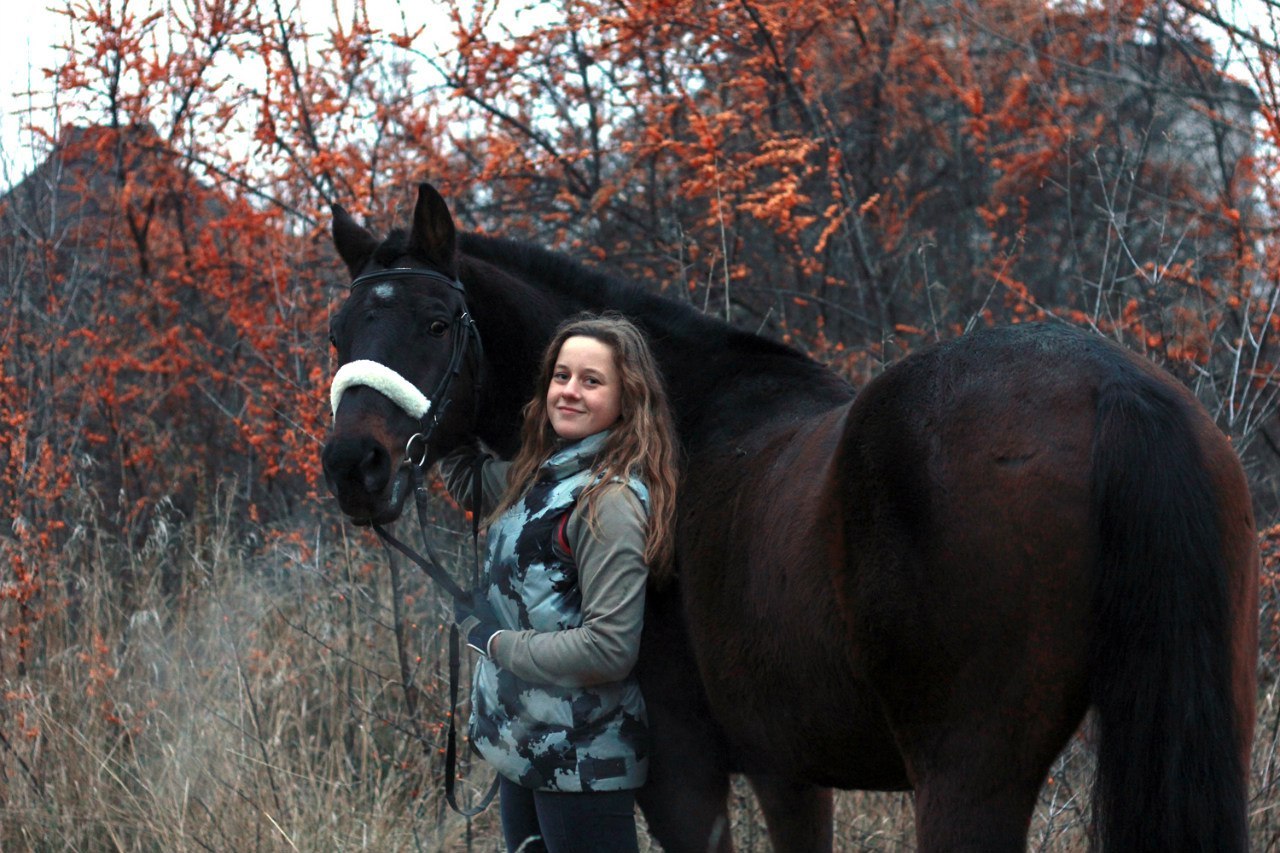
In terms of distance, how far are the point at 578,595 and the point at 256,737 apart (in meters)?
2.07

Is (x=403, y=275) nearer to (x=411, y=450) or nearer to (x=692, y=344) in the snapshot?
(x=411, y=450)

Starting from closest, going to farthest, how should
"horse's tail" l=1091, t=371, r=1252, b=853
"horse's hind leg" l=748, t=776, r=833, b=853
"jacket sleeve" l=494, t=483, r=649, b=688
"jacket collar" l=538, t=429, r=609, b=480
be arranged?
1. "horse's tail" l=1091, t=371, r=1252, b=853
2. "jacket sleeve" l=494, t=483, r=649, b=688
3. "jacket collar" l=538, t=429, r=609, b=480
4. "horse's hind leg" l=748, t=776, r=833, b=853

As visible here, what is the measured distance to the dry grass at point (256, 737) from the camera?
3.91m

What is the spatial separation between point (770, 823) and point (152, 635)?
3.27m

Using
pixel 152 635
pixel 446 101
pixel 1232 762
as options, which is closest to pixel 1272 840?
pixel 1232 762

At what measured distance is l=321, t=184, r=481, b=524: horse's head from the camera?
9.07 ft

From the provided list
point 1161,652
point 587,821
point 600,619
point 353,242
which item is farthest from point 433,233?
point 1161,652

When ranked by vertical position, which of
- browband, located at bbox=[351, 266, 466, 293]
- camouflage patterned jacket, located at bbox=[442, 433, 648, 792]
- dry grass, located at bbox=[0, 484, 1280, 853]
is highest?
browband, located at bbox=[351, 266, 466, 293]

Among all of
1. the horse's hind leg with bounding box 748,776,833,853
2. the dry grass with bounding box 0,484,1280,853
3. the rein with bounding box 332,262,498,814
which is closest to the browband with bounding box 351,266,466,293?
the rein with bounding box 332,262,498,814

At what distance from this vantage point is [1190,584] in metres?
1.88

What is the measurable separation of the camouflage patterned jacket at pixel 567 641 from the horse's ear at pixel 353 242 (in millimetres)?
906

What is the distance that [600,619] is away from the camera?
2479 millimetres

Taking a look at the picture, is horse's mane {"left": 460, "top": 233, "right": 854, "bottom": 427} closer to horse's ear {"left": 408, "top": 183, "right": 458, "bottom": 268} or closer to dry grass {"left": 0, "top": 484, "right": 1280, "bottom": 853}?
horse's ear {"left": 408, "top": 183, "right": 458, "bottom": 268}

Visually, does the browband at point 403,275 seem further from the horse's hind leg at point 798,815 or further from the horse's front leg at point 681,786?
the horse's hind leg at point 798,815
